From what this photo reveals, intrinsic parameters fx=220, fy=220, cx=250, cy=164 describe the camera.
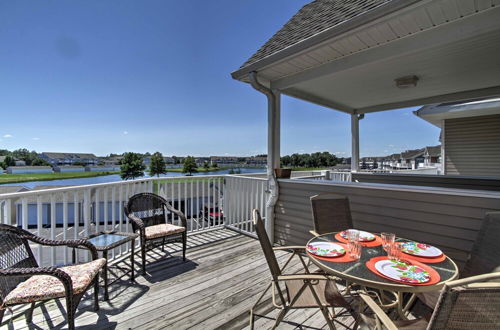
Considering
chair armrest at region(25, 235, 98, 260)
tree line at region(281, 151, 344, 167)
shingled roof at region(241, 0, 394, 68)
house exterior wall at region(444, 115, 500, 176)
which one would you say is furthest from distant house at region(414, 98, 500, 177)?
chair armrest at region(25, 235, 98, 260)

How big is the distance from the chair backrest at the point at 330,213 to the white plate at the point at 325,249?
2.37ft

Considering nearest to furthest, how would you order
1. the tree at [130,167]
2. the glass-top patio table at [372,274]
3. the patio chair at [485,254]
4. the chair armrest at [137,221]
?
the glass-top patio table at [372,274], the patio chair at [485,254], the chair armrest at [137,221], the tree at [130,167]

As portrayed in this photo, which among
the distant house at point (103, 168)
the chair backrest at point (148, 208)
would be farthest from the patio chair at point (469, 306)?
the distant house at point (103, 168)

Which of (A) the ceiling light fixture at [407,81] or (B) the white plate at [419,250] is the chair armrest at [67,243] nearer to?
(B) the white plate at [419,250]

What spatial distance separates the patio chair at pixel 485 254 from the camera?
5.48 ft

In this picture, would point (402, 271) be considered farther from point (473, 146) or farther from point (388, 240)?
point (473, 146)

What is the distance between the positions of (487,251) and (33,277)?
387 cm

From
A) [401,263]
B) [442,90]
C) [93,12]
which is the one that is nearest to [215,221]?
[401,263]

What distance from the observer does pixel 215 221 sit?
17.0 ft

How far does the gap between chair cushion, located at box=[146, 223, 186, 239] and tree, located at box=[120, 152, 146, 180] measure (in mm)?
14745

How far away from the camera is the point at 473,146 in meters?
6.73

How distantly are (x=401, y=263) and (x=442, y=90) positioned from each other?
4.42 meters

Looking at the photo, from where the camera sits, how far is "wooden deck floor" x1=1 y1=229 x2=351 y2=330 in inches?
80.6

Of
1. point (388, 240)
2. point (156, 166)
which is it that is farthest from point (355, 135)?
point (156, 166)
